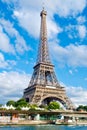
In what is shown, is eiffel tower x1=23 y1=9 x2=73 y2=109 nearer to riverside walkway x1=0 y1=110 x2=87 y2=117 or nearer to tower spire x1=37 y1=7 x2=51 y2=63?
tower spire x1=37 y1=7 x2=51 y2=63

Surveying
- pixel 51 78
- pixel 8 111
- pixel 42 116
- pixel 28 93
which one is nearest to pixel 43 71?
pixel 51 78

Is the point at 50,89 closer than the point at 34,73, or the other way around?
the point at 50,89

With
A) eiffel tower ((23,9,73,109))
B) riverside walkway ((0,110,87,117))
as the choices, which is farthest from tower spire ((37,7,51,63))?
riverside walkway ((0,110,87,117))

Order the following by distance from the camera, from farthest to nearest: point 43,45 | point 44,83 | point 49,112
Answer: point 43,45 < point 44,83 < point 49,112

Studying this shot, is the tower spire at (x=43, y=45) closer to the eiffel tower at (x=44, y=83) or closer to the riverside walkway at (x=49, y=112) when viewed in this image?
the eiffel tower at (x=44, y=83)

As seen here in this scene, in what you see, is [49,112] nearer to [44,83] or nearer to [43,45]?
[44,83]

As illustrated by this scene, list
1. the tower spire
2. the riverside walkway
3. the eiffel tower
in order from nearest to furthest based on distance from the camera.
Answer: the riverside walkway < the eiffel tower < the tower spire

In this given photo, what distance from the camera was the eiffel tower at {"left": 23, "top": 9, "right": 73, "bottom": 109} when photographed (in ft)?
315

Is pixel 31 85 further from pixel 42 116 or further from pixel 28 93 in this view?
pixel 42 116

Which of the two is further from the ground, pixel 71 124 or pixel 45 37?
pixel 45 37

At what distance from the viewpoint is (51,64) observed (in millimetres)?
105312

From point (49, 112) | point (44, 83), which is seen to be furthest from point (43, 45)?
point (49, 112)

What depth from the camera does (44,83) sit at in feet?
333

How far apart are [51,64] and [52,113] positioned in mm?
25954
